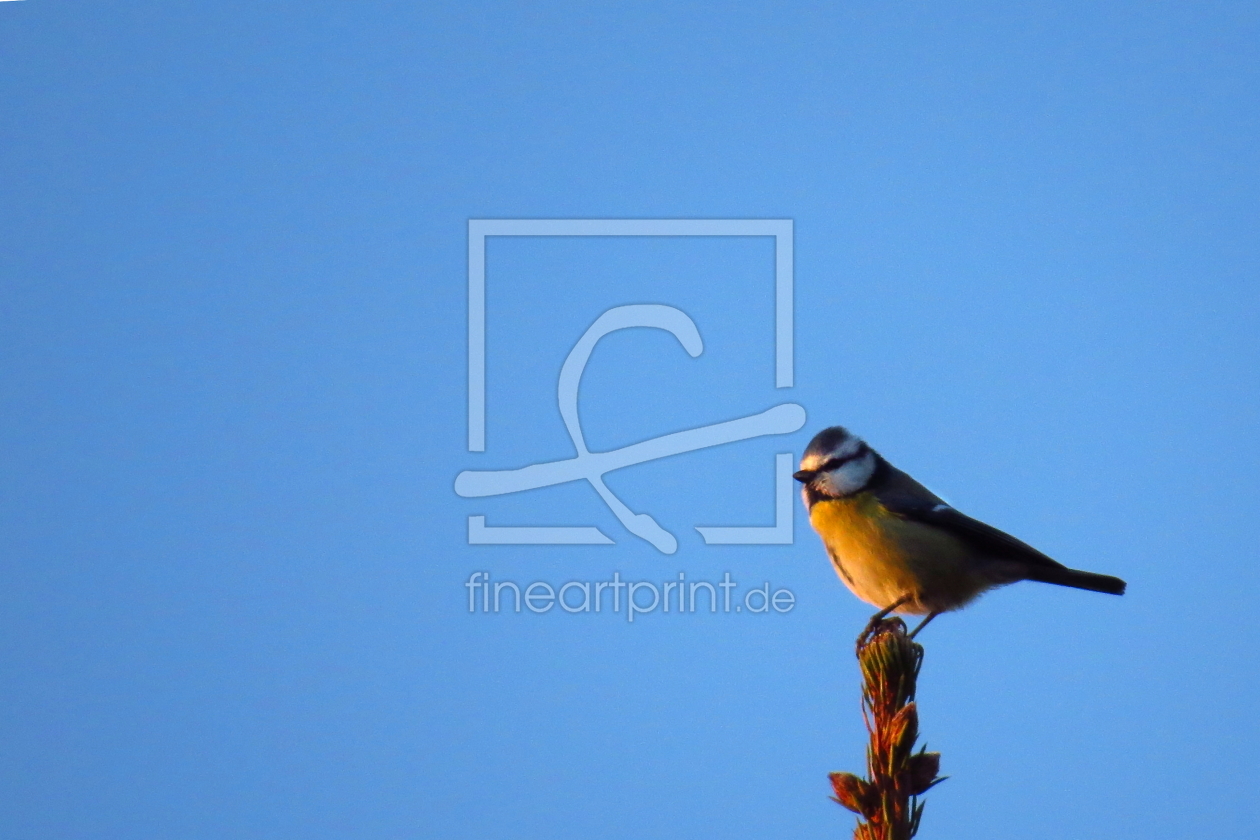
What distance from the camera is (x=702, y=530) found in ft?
11.7

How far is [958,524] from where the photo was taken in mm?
2297

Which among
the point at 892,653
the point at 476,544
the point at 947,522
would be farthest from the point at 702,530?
the point at 892,653

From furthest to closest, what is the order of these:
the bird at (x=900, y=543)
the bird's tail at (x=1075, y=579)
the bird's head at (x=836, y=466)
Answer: the bird's head at (x=836, y=466) → the bird at (x=900, y=543) → the bird's tail at (x=1075, y=579)

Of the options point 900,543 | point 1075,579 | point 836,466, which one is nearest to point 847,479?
point 836,466

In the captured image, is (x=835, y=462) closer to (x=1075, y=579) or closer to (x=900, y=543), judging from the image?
(x=900, y=543)

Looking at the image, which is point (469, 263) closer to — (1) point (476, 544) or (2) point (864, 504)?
(1) point (476, 544)

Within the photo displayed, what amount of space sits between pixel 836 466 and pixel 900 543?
21cm

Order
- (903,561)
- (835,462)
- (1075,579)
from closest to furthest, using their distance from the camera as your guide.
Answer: (1075,579) < (903,561) < (835,462)

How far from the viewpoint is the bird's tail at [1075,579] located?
7.03 ft

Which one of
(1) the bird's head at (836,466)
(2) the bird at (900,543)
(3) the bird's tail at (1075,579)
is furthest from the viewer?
(1) the bird's head at (836,466)

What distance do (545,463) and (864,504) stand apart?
1498 millimetres

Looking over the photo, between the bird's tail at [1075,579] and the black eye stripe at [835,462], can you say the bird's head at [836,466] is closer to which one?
the black eye stripe at [835,462]

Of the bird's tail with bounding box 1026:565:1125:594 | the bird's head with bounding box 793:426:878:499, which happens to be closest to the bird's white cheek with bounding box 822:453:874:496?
the bird's head with bounding box 793:426:878:499

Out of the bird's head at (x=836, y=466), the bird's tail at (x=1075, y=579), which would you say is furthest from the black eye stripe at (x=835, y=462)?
the bird's tail at (x=1075, y=579)
